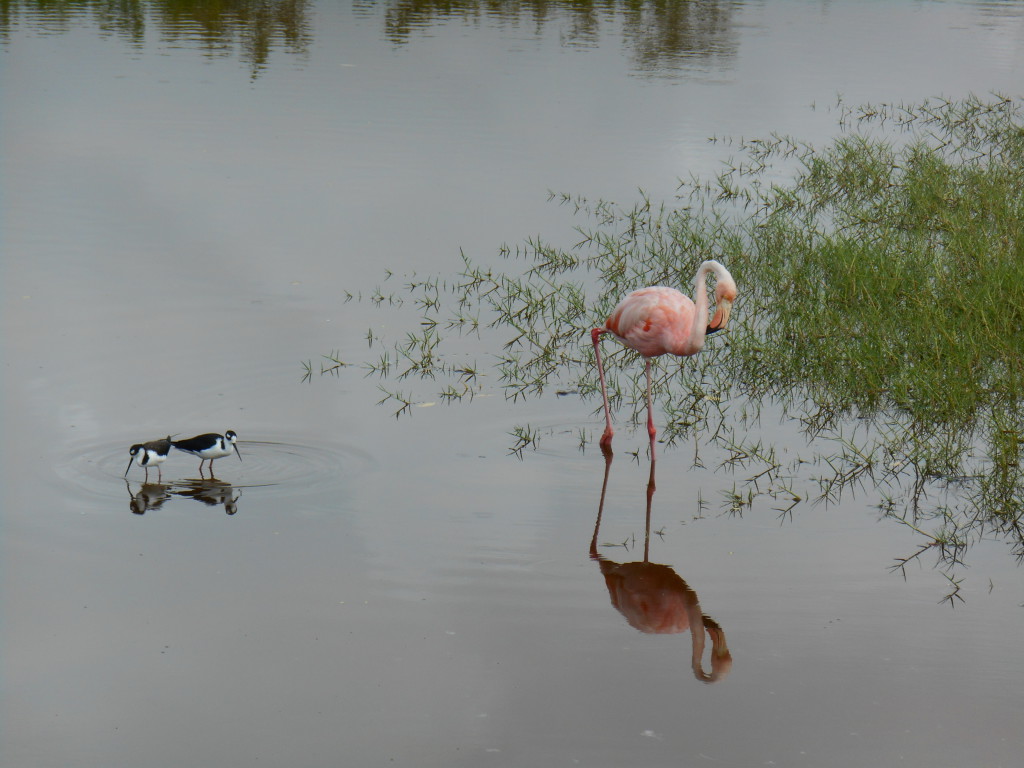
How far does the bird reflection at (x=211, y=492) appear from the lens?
604 cm

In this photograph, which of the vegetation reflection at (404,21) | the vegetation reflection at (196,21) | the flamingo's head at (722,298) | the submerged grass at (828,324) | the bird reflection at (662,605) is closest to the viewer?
the bird reflection at (662,605)

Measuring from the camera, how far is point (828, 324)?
324 inches

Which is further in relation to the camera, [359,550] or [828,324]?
[828,324]

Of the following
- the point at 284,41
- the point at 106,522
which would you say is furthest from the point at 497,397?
the point at 284,41

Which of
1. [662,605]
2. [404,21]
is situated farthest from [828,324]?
[404,21]

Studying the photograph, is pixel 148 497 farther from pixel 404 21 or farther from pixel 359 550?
pixel 404 21

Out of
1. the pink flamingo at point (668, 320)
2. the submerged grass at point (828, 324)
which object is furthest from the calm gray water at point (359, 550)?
the pink flamingo at point (668, 320)

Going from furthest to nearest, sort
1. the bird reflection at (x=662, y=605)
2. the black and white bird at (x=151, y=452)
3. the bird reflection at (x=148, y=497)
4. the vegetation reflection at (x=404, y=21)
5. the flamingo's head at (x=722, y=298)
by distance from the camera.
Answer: the vegetation reflection at (x=404, y=21)
the flamingo's head at (x=722, y=298)
the black and white bird at (x=151, y=452)
the bird reflection at (x=148, y=497)
the bird reflection at (x=662, y=605)

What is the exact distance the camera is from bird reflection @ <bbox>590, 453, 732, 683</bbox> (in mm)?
4844

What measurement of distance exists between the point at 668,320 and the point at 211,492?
2400mm

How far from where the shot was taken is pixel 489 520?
19.5 feet

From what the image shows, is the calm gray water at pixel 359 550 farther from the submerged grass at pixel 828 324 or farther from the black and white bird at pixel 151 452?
the submerged grass at pixel 828 324

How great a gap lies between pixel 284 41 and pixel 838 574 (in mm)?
16944

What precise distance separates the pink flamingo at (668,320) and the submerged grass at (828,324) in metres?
0.39
